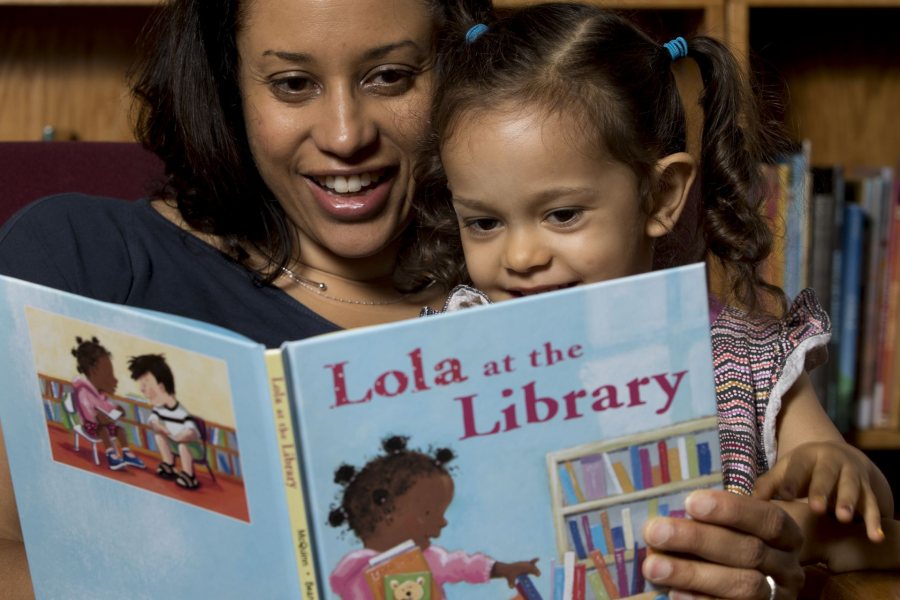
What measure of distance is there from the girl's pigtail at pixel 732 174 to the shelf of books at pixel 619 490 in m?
0.44

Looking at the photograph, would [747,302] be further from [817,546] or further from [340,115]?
[340,115]

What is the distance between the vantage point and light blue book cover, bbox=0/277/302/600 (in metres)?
0.75

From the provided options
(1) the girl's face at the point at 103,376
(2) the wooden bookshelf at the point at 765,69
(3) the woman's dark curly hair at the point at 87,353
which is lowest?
(1) the girl's face at the point at 103,376

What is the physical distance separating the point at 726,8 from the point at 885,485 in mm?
957

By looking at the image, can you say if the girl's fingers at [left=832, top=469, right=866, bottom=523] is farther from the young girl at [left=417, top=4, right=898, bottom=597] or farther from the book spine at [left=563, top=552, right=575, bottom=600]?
the book spine at [left=563, top=552, right=575, bottom=600]

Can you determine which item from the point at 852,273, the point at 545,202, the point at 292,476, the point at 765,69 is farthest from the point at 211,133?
the point at 852,273

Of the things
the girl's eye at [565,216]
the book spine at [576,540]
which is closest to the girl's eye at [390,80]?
the girl's eye at [565,216]

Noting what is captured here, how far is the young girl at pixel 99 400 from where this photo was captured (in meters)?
0.81

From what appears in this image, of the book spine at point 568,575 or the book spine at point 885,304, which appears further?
the book spine at point 885,304

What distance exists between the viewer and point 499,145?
3.43 feet

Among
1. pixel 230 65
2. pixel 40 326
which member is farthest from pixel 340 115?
pixel 40 326

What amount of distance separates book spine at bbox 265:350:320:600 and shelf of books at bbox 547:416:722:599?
17 cm

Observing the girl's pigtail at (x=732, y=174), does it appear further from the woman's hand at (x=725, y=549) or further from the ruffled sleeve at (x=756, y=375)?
the woman's hand at (x=725, y=549)

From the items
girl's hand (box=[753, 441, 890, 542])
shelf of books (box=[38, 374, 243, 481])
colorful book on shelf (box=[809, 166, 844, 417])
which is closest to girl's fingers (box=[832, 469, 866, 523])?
girl's hand (box=[753, 441, 890, 542])
